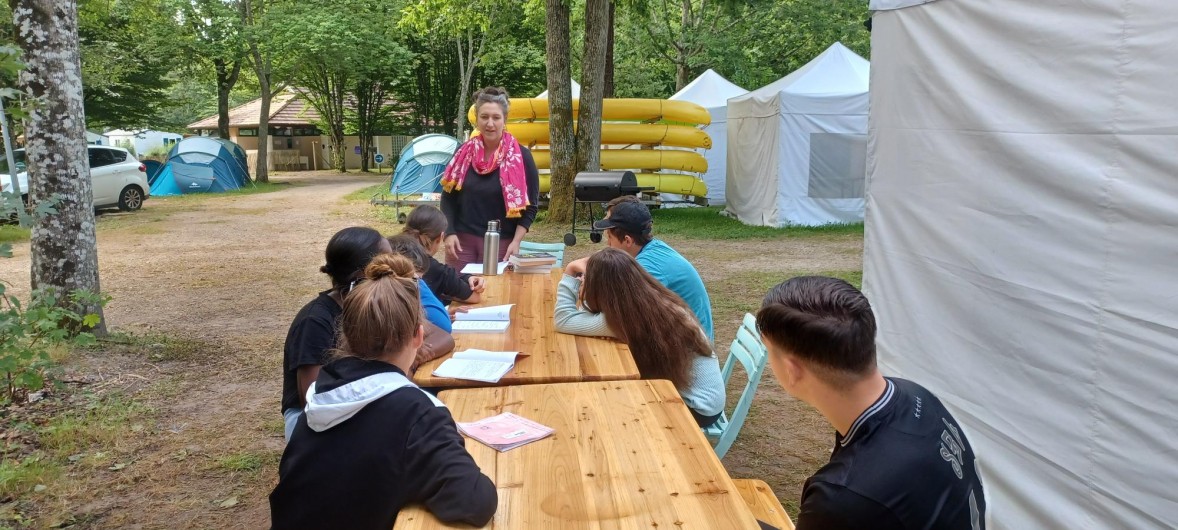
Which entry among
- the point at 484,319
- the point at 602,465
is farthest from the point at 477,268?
the point at 602,465

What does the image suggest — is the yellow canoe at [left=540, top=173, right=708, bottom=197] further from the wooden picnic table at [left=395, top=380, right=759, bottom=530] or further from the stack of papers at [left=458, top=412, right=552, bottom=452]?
the stack of papers at [left=458, top=412, right=552, bottom=452]

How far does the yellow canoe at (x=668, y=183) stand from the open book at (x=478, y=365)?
35.1 ft

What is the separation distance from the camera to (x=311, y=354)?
253cm

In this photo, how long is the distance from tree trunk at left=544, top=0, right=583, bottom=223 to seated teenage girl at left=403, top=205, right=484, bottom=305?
8748 mm

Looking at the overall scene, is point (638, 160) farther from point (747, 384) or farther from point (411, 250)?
point (747, 384)

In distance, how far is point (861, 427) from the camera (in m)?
1.53

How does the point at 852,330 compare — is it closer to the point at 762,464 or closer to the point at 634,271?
the point at 634,271

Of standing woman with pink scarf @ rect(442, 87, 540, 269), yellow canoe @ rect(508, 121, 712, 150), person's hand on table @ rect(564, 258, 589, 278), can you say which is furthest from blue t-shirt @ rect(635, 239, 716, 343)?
yellow canoe @ rect(508, 121, 712, 150)

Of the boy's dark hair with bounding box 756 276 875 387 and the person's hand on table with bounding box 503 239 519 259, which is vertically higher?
the boy's dark hair with bounding box 756 276 875 387

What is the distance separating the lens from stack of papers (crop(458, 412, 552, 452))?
213cm

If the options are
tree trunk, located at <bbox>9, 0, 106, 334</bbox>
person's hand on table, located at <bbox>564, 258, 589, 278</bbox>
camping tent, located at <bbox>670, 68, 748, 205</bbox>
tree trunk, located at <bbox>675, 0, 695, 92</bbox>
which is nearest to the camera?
Answer: person's hand on table, located at <bbox>564, 258, 589, 278</bbox>

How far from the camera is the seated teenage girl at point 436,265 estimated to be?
3824 millimetres

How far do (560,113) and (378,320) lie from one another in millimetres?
10916

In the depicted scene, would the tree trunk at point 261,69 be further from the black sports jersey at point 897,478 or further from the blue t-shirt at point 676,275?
the black sports jersey at point 897,478
